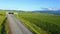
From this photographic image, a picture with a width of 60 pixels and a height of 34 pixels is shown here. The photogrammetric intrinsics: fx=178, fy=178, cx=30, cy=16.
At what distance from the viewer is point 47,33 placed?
24750mm

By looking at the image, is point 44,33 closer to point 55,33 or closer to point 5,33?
point 55,33

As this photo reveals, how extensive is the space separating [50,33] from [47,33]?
47 centimetres

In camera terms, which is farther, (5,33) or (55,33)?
(55,33)

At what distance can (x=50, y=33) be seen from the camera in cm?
2448

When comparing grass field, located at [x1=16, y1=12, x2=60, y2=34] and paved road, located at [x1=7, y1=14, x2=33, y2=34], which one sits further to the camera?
grass field, located at [x1=16, y1=12, x2=60, y2=34]

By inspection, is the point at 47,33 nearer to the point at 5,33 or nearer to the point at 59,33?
the point at 59,33

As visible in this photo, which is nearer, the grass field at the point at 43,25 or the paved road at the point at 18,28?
the paved road at the point at 18,28

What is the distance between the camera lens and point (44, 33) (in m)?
24.8

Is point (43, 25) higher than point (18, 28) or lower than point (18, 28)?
lower

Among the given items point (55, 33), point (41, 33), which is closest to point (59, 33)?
point (55, 33)

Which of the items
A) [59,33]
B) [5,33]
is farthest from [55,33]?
[5,33]

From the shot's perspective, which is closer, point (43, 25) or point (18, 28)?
point (18, 28)

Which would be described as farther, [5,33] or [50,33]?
[50,33]

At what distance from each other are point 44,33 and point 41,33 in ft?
1.43
